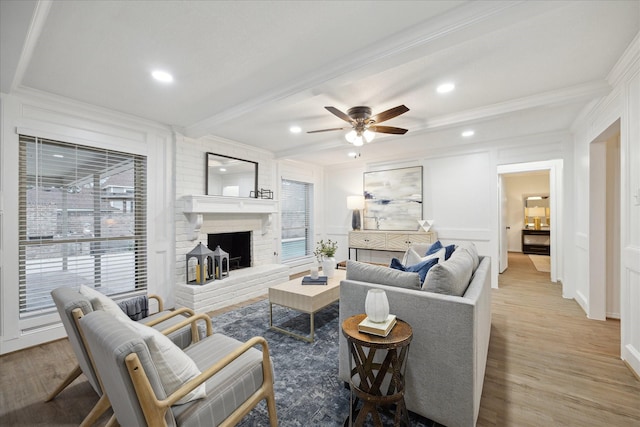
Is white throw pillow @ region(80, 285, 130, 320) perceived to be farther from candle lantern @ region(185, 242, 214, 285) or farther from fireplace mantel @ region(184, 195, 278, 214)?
fireplace mantel @ region(184, 195, 278, 214)

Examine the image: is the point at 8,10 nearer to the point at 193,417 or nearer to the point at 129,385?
the point at 129,385

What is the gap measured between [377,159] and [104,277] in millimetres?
5028

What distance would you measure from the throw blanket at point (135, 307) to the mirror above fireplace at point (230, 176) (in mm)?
2103

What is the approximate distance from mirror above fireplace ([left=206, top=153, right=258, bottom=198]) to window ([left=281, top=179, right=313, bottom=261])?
1.06 m

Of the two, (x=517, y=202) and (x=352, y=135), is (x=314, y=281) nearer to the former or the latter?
(x=352, y=135)

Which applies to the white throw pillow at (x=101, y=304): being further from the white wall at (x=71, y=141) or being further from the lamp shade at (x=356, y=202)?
the lamp shade at (x=356, y=202)

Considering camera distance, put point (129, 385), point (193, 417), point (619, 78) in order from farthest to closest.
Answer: point (619, 78) < point (193, 417) < point (129, 385)

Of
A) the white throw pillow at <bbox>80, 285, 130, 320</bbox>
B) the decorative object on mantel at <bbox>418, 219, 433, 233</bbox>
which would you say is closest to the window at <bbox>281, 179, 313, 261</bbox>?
the decorative object on mantel at <bbox>418, 219, 433, 233</bbox>

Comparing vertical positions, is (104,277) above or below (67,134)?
below

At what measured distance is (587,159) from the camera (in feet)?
11.1

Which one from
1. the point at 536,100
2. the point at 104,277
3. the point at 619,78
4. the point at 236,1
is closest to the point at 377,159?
the point at 536,100

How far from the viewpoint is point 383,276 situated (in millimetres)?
1931

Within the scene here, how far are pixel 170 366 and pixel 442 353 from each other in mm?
1417

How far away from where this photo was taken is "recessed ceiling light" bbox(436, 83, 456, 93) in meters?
2.67
